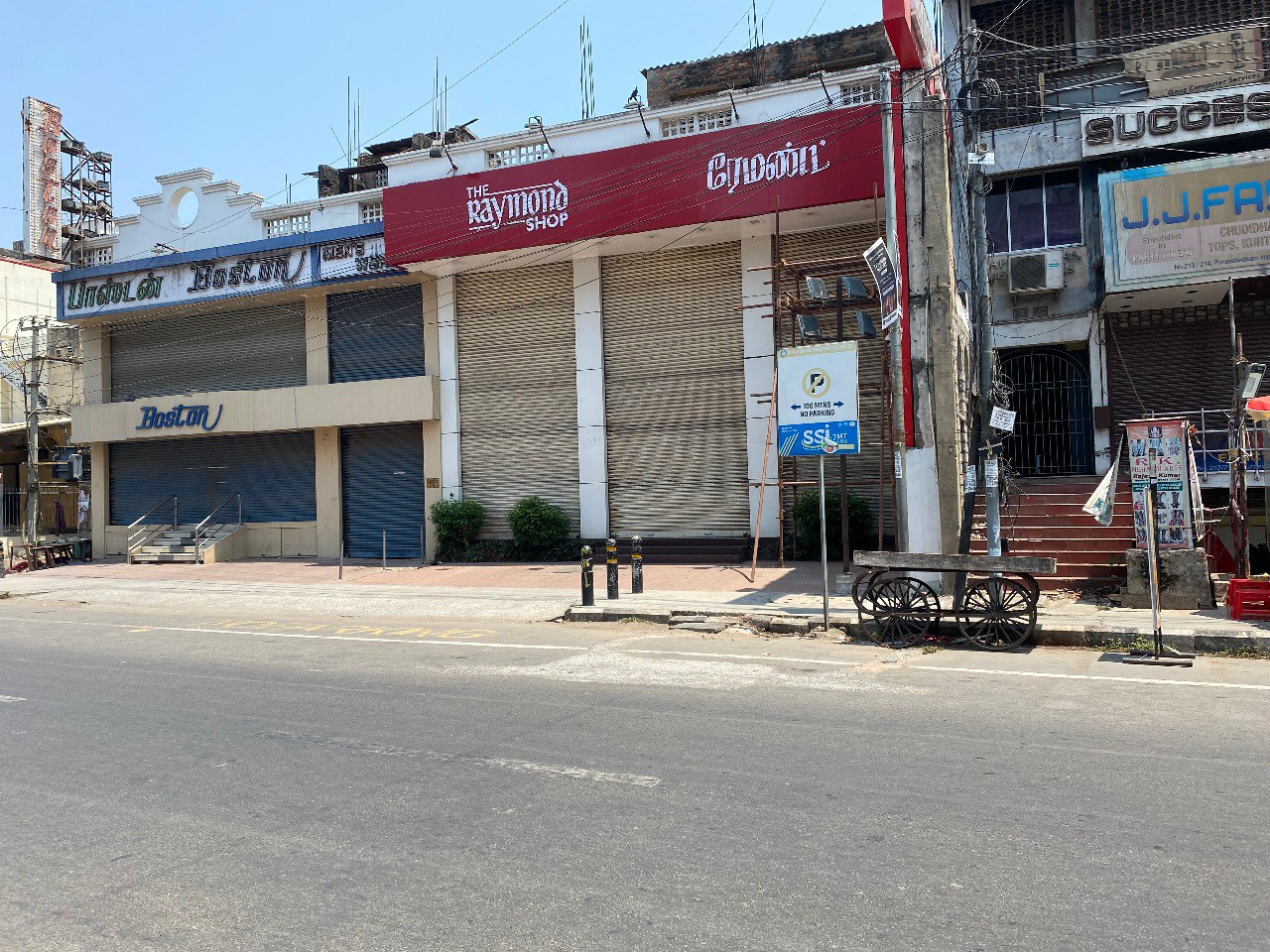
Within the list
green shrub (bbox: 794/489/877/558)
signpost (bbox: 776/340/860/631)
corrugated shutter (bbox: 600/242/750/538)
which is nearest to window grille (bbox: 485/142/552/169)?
corrugated shutter (bbox: 600/242/750/538)

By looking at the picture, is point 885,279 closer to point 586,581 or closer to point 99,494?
point 586,581

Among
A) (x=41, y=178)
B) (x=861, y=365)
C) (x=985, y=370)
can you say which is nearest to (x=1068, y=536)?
(x=985, y=370)

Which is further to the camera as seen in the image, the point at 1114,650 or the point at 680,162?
the point at 680,162

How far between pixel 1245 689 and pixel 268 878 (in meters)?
8.17

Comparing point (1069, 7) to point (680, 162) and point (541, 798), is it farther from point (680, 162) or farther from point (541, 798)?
point (541, 798)

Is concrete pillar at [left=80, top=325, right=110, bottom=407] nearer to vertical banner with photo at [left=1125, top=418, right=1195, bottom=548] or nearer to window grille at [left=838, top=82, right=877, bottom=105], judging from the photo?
window grille at [left=838, top=82, right=877, bottom=105]

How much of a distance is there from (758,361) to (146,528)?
20.1 metres

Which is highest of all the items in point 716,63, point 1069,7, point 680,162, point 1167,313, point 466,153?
point 716,63

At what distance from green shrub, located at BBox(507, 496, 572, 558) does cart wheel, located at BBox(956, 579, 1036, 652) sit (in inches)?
536

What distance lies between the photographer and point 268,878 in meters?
4.72

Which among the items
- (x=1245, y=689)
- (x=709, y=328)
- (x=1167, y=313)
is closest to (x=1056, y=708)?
(x=1245, y=689)

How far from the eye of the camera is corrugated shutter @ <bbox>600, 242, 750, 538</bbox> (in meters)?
23.1

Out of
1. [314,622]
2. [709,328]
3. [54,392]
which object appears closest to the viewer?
[314,622]

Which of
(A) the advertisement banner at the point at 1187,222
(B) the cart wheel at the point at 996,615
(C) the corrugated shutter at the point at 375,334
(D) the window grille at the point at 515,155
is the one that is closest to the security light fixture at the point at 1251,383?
(B) the cart wheel at the point at 996,615
